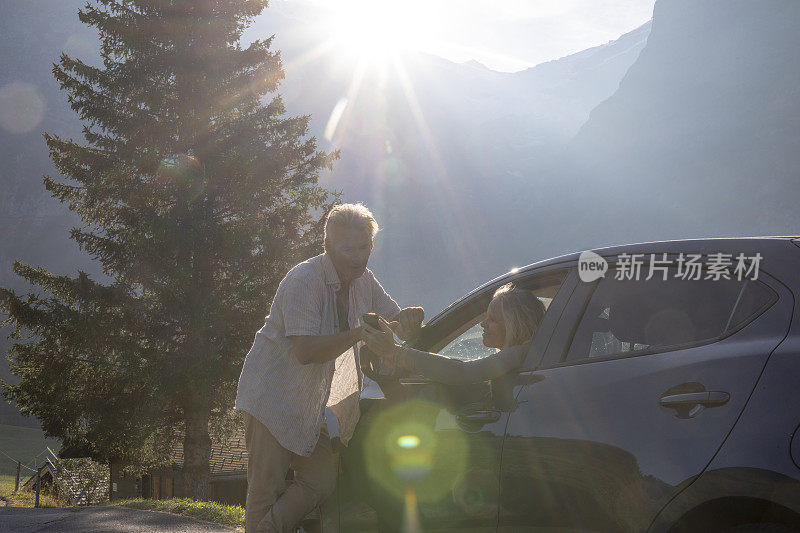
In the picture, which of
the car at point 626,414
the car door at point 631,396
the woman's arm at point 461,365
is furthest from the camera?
the woman's arm at point 461,365

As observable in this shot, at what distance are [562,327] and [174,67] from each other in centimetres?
1780

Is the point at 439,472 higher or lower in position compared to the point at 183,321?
lower

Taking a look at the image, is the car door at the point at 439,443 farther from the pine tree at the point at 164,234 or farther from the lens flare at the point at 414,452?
the pine tree at the point at 164,234

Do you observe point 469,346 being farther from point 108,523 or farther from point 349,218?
point 108,523

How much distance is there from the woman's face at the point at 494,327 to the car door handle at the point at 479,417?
51 centimetres

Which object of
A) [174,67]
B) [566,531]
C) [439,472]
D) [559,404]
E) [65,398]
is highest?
[174,67]

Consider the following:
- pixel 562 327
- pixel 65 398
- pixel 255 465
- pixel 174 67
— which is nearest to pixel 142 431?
pixel 65 398

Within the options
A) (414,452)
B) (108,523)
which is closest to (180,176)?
(108,523)

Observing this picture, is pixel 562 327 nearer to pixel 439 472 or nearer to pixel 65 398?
pixel 439 472

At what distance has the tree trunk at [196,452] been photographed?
17.7 metres

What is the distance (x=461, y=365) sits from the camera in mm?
3143

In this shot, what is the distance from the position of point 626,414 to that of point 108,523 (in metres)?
9.65

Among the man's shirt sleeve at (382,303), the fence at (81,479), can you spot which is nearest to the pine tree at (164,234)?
the man's shirt sleeve at (382,303)

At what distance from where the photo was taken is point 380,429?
144 inches
